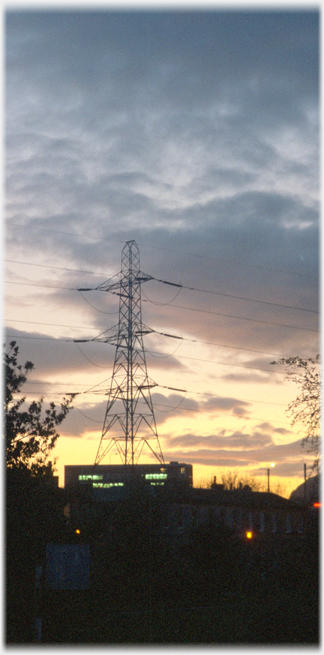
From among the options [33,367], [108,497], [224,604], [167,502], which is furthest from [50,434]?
[108,497]

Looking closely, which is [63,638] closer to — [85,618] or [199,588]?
[85,618]

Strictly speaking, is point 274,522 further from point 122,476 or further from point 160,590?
point 160,590

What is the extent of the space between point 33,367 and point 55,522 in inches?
172

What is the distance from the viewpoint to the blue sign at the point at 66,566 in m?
16.3

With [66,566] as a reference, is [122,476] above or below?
below

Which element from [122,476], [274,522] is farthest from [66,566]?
[122,476]

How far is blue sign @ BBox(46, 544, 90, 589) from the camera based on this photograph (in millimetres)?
16297

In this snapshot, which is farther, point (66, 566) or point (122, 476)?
point (122, 476)

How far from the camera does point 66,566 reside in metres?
17.7

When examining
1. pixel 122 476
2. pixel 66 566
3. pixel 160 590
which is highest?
pixel 66 566

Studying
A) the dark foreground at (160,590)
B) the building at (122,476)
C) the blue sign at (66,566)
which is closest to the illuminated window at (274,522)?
the dark foreground at (160,590)

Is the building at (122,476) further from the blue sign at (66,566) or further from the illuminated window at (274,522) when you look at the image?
the blue sign at (66,566)

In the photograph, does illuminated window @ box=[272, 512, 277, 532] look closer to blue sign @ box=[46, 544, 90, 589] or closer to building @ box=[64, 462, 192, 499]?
building @ box=[64, 462, 192, 499]

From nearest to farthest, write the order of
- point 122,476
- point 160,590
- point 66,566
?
point 66,566 → point 160,590 → point 122,476
